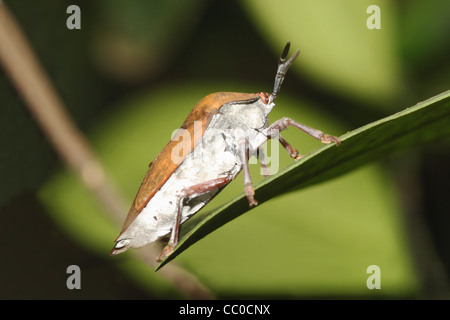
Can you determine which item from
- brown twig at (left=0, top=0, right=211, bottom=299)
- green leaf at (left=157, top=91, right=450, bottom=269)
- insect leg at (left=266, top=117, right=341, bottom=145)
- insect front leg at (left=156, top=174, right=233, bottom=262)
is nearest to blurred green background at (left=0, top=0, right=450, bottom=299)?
brown twig at (left=0, top=0, right=211, bottom=299)

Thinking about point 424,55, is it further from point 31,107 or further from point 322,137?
point 31,107

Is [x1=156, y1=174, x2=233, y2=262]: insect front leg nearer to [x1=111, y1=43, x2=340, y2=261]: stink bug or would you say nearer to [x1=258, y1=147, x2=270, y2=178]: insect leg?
[x1=111, y1=43, x2=340, y2=261]: stink bug

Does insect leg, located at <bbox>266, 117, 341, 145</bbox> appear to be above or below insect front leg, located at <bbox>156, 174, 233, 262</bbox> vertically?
above

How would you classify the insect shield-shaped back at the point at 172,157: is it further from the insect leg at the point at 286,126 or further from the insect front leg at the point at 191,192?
the insect leg at the point at 286,126

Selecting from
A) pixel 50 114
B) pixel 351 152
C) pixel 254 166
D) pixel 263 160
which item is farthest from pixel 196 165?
pixel 50 114

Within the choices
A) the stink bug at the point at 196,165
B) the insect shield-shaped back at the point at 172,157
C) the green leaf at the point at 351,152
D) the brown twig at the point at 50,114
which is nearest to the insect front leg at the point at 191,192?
the stink bug at the point at 196,165

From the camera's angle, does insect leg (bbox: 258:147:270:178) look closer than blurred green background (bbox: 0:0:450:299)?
Yes
